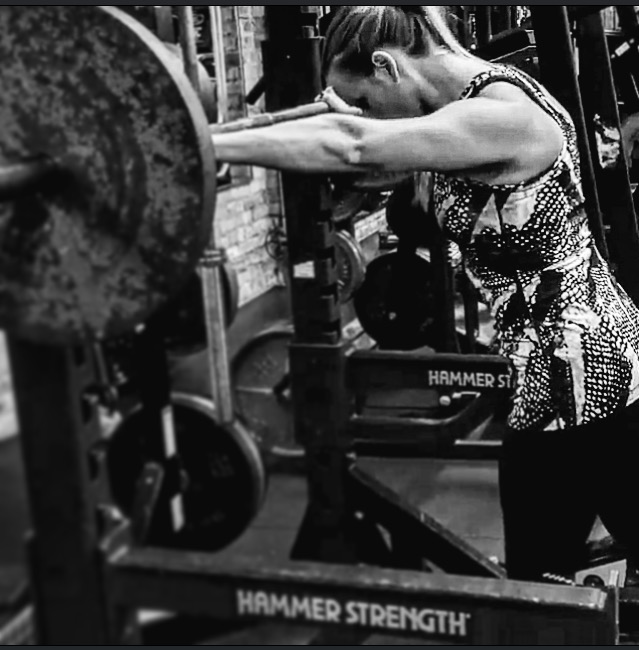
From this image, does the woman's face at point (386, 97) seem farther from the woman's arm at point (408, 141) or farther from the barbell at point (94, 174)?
the barbell at point (94, 174)

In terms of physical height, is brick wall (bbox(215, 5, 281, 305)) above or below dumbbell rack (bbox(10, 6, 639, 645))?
above

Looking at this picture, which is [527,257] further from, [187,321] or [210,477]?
[210,477]

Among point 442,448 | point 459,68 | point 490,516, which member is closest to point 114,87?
point 459,68

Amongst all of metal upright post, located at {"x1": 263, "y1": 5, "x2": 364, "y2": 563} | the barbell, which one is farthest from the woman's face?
the barbell

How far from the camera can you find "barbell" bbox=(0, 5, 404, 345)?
1.22 meters

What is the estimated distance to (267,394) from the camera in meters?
2.82

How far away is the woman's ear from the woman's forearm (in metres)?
0.39

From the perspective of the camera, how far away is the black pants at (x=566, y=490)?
2023 mm

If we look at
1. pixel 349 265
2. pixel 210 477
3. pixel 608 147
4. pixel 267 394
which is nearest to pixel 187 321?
pixel 210 477

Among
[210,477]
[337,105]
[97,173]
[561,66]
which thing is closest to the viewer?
[97,173]

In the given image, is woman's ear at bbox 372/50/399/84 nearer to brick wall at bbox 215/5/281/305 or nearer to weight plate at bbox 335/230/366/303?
brick wall at bbox 215/5/281/305

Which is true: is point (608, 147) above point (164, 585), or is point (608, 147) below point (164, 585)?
above

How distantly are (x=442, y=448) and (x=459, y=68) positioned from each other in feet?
4.90

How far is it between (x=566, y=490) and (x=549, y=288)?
419 mm
